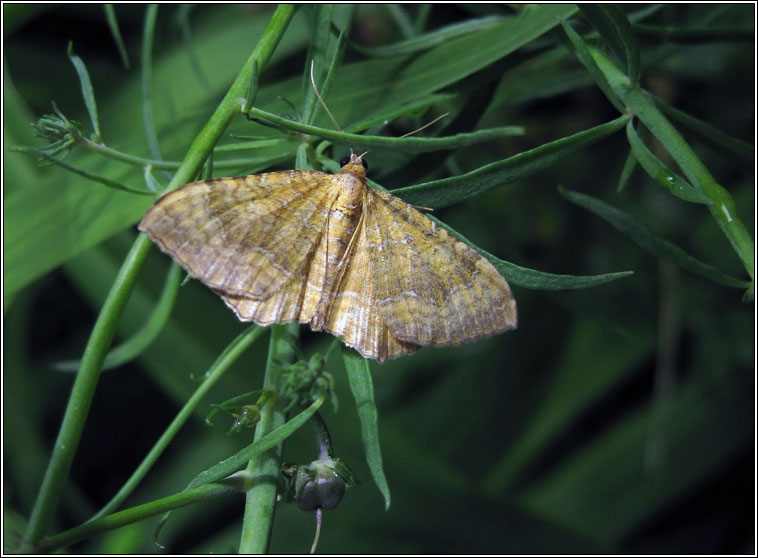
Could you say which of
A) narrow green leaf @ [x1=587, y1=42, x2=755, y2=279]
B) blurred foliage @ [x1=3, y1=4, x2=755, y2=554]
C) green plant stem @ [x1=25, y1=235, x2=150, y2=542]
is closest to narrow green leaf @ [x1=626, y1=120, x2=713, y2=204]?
narrow green leaf @ [x1=587, y1=42, x2=755, y2=279]

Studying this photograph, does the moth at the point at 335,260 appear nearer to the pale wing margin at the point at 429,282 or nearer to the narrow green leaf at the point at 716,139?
the pale wing margin at the point at 429,282

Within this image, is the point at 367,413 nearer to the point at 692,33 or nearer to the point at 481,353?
the point at 692,33

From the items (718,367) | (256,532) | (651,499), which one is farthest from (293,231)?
(651,499)

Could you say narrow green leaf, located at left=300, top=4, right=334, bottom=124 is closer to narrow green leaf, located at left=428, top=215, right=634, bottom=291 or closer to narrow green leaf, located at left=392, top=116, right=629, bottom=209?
narrow green leaf, located at left=392, top=116, right=629, bottom=209

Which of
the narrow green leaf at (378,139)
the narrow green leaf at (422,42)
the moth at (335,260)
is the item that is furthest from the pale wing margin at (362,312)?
the narrow green leaf at (422,42)

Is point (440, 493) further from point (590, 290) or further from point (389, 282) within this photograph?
point (389, 282)

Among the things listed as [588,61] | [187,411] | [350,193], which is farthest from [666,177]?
[187,411]
